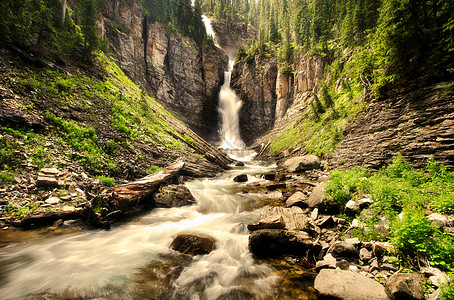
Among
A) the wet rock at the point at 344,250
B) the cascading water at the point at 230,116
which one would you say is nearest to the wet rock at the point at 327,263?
the wet rock at the point at 344,250

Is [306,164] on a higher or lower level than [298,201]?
higher

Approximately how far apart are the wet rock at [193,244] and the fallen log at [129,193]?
10.7 feet

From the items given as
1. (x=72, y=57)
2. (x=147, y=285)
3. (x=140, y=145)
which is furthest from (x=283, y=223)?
(x=72, y=57)

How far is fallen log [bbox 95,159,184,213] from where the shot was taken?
735 centimetres

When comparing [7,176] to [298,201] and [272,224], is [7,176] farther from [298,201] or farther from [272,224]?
[298,201]

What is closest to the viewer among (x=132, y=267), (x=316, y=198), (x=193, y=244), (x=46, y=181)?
(x=132, y=267)

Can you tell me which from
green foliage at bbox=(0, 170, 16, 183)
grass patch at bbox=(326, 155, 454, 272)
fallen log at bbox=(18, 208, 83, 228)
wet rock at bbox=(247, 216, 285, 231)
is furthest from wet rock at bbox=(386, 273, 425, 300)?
green foliage at bbox=(0, 170, 16, 183)

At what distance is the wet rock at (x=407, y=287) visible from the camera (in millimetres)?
2951

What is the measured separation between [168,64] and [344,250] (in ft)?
156

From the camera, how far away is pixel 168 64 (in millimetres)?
42281

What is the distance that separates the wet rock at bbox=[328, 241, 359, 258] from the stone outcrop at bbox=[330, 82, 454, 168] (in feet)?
17.9

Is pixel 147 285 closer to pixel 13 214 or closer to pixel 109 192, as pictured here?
pixel 109 192

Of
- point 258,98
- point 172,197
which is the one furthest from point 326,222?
point 258,98

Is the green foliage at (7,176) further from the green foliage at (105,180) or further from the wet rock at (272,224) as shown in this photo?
the wet rock at (272,224)
